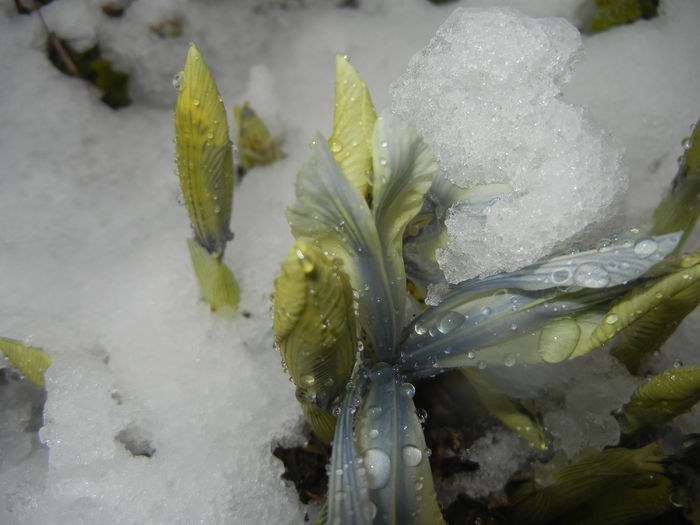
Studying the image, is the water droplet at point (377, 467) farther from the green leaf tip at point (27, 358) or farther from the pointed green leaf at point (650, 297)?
the green leaf tip at point (27, 358)

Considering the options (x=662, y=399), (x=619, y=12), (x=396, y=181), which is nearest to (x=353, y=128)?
(x=396, y=181)

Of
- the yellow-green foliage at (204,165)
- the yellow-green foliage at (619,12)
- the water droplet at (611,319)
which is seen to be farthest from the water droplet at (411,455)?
the yellow-green foliage at (619,12)

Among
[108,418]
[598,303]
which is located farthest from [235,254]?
[598,303]

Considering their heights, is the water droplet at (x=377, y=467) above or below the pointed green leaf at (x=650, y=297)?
below

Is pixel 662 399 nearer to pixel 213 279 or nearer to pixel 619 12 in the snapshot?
pixel 213 279

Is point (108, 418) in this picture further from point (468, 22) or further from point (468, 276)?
point (468, 22)
